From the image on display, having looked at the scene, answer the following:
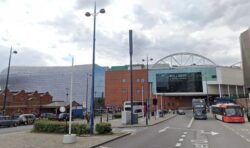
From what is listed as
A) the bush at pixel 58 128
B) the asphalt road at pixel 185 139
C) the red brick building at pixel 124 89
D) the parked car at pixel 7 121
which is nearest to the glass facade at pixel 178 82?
the red brick building at pixel 124 89

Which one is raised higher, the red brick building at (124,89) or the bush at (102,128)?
the red brick building at (124,89)

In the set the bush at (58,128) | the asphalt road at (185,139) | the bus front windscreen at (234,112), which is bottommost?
the asphalt road at (185,139)

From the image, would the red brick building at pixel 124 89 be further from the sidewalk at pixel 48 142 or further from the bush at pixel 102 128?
the sidewalk at pixel 48 142

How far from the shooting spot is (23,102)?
2776 inches

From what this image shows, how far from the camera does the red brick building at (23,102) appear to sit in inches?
2598

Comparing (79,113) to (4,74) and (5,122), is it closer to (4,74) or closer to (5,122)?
(5,122)

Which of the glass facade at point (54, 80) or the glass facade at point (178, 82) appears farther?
the glass facade at point (54, 80)

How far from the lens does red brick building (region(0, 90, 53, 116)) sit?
66.0 metres

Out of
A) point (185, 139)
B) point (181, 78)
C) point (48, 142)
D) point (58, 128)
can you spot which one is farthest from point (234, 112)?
point (181, 78)

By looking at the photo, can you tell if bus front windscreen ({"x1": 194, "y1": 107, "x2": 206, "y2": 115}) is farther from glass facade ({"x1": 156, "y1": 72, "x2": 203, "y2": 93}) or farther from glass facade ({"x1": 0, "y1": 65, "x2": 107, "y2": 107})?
glass facade ({"x1": 0, "y1": 65, "x2": 107, "y2": 107})

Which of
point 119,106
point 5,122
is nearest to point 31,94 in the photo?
point 5,122

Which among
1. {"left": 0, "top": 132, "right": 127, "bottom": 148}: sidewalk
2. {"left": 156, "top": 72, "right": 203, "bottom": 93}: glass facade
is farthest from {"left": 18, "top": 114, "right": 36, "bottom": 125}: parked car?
{"left": 156, "top": 72, "right": 203, "bottom": 93}: glass facade

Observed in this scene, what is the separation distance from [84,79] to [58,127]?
4838 inches

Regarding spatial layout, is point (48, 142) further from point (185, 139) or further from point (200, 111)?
point (200, 111)
